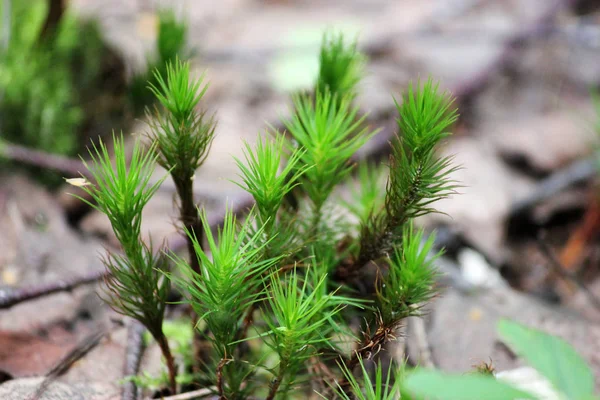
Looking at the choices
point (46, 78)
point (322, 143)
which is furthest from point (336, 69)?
point (46, 78)

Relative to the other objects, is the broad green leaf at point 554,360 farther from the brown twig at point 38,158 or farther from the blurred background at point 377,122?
the brown twig at point 38,158

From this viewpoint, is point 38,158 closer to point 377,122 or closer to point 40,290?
point 40,290

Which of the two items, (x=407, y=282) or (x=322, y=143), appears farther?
(x=322, y=143)

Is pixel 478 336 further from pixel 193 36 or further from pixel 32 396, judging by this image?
pixel 193 36

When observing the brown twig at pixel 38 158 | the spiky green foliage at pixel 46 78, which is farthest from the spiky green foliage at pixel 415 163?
the spiky green foliage at pixel 46 78

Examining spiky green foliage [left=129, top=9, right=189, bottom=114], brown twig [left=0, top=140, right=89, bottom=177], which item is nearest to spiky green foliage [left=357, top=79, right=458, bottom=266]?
spiky green foliage [left=129, top=9, right=189, bottom=114]
